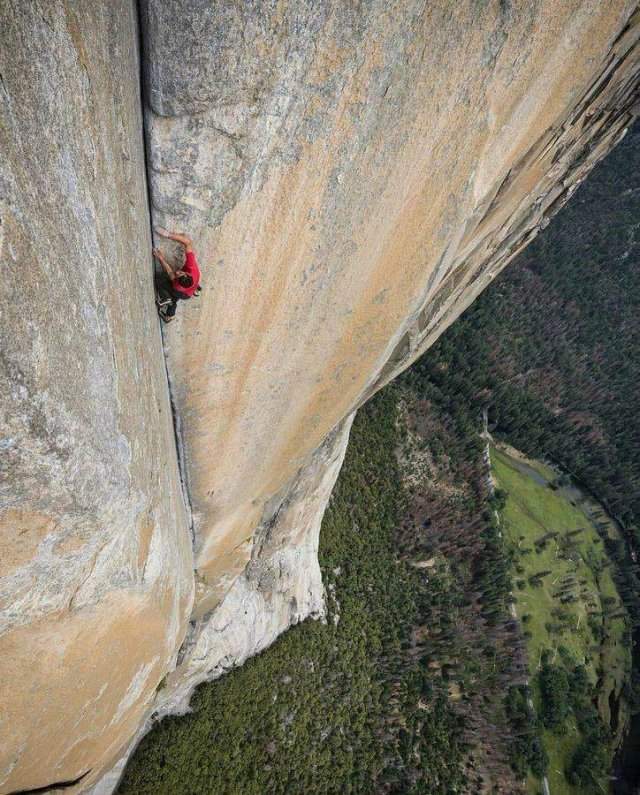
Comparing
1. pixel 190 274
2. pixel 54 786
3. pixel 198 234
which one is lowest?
pixel 54 786

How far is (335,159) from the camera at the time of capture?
380cm

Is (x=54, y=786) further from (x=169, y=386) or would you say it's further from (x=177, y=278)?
(x=177, y=278)

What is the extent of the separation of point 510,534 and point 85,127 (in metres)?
36.1

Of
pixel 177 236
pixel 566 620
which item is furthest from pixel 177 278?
pixel 566 620

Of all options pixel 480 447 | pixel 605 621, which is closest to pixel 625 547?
pixel 605 621

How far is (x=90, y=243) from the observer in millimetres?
2475

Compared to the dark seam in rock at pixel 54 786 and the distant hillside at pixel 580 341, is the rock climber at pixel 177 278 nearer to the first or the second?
the dark seam in rock at pixel 54 786

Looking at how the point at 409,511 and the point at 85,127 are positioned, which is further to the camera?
the point at 409,511

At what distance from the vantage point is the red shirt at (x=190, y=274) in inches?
150

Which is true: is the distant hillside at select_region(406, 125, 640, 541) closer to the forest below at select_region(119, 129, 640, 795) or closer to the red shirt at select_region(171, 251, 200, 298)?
the forest below at select_region(119, 129, 640, 795)

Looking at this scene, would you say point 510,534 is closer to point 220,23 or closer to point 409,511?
point 409,511

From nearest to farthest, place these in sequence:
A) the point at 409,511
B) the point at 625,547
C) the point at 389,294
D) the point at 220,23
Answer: the point at 220,23
the point at 389,294
the point at 409,511
the point at 625,547

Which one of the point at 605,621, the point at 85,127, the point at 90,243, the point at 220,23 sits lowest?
the point at 605,621

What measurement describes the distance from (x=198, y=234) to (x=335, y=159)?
4.10 ft
